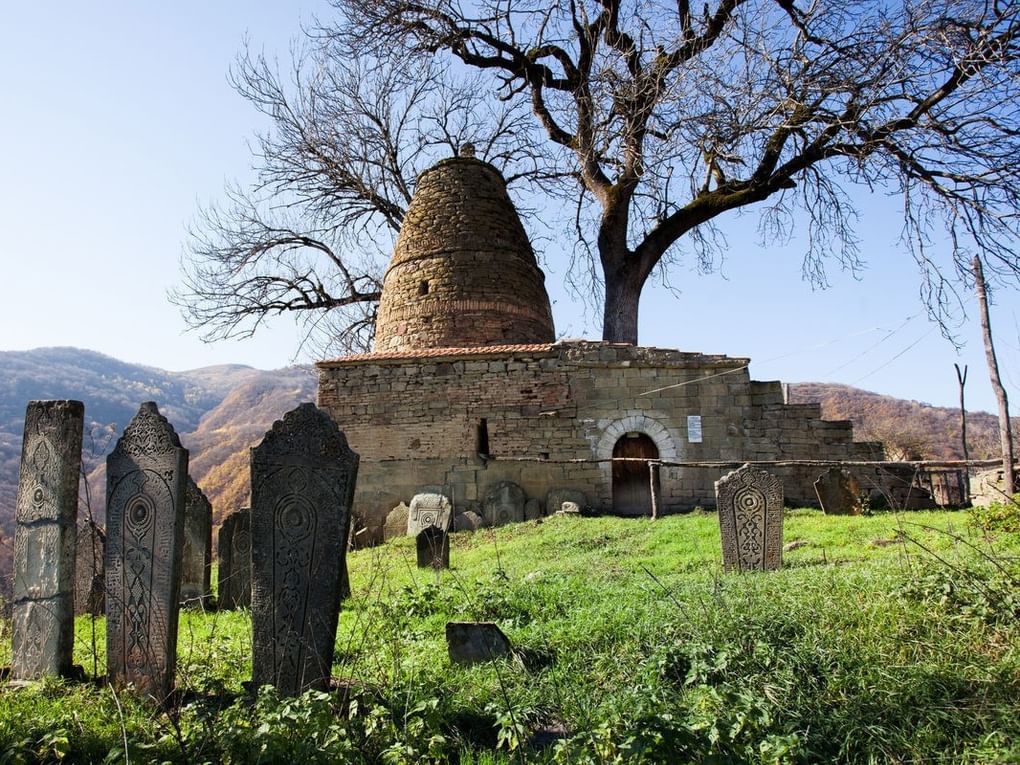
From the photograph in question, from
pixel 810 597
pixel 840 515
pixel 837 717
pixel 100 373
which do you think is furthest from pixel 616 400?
pixel 100 373

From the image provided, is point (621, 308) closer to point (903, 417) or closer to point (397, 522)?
point (397, 522)

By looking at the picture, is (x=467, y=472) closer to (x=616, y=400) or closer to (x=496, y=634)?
(x=616, y=400)

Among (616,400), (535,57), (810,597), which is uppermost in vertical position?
(535,57)

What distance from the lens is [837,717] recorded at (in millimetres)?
2848

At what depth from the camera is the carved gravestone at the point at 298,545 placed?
3605 millimetres

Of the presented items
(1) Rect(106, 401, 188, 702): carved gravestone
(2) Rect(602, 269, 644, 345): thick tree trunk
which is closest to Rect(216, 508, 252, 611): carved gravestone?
(1) Rect(106, 401, 188, 702): carved gravestone

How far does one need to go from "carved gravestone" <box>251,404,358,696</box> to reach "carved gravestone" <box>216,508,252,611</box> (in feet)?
9.85

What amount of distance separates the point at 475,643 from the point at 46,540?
2818 mm

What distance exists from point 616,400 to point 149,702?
9.95 metres

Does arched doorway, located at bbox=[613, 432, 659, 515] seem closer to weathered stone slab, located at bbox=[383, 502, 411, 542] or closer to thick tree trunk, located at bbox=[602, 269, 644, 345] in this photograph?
thick tree trunk, located at bbox=[602, 269, 644, 345]

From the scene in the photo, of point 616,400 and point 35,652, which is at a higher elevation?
point 616,400

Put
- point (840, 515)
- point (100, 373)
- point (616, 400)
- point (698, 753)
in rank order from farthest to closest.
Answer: point (100, 373), point (616, 400), point (840, 515), point (698, 753)

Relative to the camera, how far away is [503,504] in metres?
12.2

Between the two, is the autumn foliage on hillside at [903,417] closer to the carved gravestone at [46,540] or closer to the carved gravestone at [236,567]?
the carved gravestone at [236,567]
